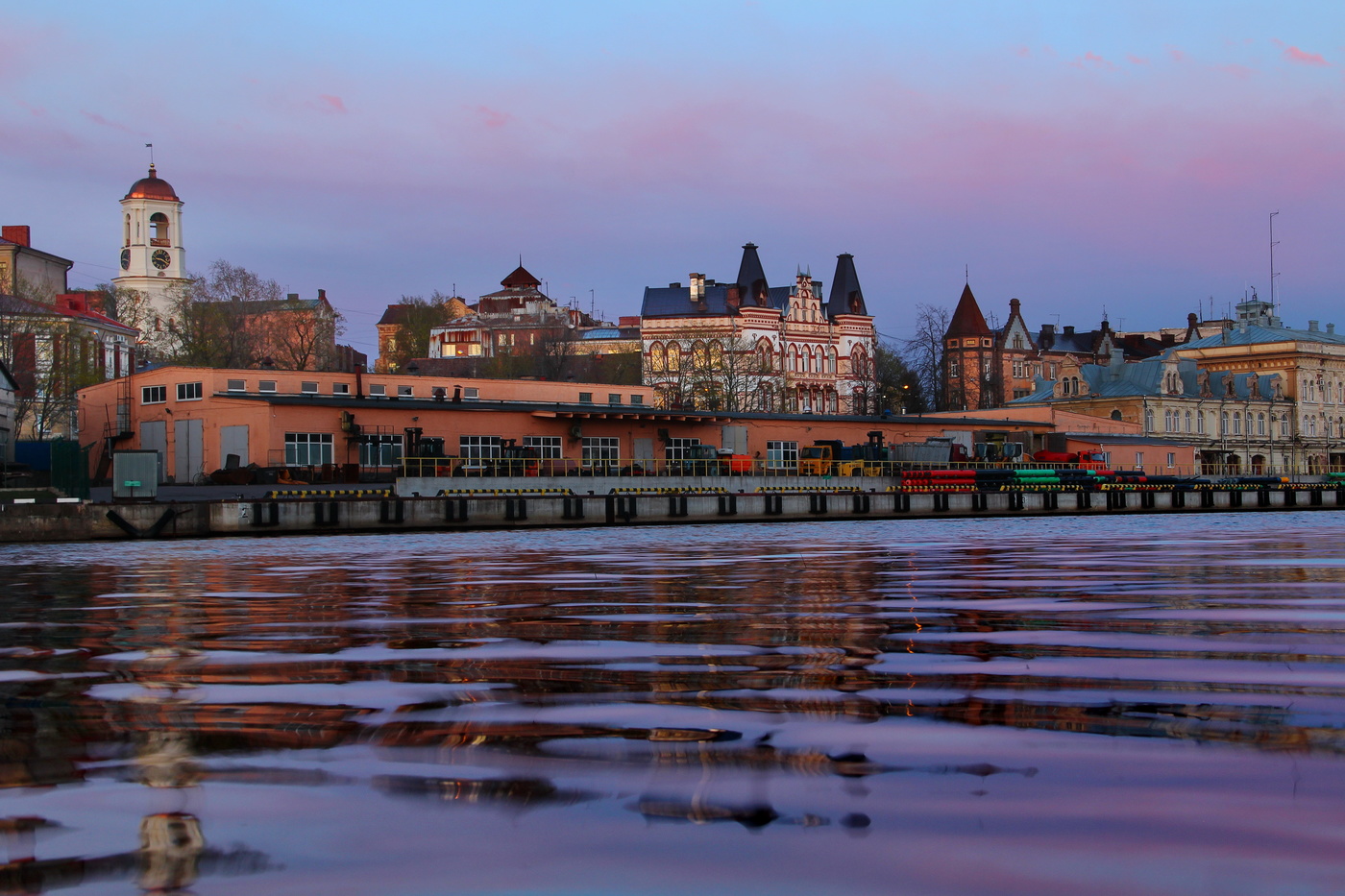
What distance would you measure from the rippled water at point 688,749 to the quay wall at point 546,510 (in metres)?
28.0

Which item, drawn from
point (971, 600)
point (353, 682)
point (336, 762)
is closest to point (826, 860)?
point (336, 762)

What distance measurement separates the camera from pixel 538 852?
12.4ft

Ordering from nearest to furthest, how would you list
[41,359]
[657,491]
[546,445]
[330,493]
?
[330,493], [657,491], [546,445], [41,359]

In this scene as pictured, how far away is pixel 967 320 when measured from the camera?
156m

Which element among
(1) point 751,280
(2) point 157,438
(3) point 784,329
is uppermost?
(1) point 751,280

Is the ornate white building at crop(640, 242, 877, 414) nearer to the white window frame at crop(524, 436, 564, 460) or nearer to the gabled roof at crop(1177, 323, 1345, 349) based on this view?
the gabled roof at crop(1177, 323, 1345, 349)

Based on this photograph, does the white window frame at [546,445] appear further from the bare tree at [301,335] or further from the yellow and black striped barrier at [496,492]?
the bare tree at [301,335]

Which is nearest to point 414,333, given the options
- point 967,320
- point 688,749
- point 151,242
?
point 151,242

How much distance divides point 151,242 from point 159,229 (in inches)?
84.9

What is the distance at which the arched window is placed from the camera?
135 metres

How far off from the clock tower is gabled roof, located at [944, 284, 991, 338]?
8690 cm

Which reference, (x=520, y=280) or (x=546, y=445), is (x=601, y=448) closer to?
(x=546, y=445)

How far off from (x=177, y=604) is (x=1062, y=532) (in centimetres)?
2614

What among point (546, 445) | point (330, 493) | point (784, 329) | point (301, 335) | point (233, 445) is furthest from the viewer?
point (784, 329)
